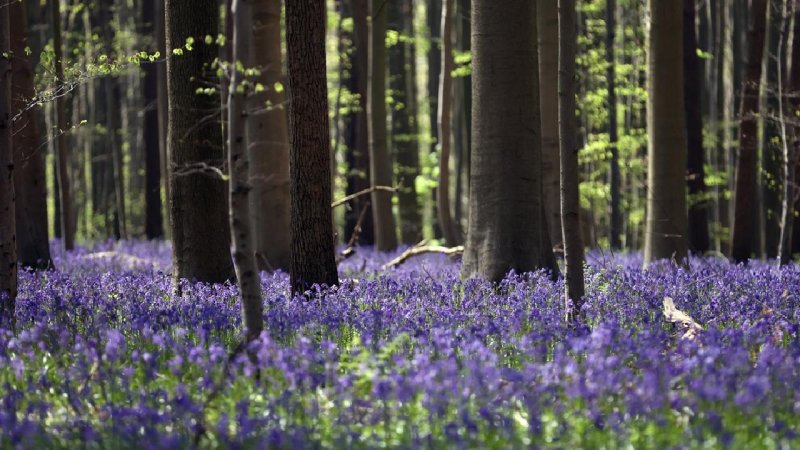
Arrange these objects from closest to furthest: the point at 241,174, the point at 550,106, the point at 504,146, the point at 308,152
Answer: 1. the point at 241,174
2. the point at 308,152
3. the point at 504,146
4. the point at 550,106

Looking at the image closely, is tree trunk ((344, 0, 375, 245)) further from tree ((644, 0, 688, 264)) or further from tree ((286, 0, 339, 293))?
tree ((286, 0, 339, 293))

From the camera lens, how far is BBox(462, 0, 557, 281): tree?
38.3 feet

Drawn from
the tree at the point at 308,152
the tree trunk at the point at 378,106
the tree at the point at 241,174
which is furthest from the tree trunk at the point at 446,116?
the tree at the point at 241,174

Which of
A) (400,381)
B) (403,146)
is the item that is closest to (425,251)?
(400,381)

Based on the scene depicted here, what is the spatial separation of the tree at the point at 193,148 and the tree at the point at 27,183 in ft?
13.1

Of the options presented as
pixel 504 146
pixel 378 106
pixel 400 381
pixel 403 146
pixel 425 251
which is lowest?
pixel 425 251

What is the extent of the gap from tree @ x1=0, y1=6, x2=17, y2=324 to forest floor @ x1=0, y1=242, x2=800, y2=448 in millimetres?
257

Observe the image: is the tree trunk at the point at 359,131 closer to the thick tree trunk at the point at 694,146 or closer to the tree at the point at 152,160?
the tree at the point at 152,160

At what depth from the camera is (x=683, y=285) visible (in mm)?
10430

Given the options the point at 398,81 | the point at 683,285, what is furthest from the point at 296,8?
the point at 398,81

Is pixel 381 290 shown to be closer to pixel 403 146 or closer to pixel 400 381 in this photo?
pixel 400 381

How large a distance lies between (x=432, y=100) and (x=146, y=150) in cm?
1483

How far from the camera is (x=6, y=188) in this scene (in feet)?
29.0

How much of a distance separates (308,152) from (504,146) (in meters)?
2.40
